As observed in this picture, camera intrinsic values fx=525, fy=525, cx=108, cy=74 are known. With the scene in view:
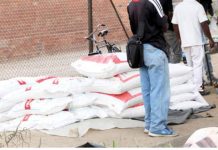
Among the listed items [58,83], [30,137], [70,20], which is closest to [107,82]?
[58,83]

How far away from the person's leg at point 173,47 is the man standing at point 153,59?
3627mm

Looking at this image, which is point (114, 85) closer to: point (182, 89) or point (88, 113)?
point (88, 113)

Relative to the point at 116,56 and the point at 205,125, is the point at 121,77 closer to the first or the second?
the point at 116,56

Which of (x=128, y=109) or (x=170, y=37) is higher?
(x=170, y=37)

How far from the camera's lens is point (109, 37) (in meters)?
12.3

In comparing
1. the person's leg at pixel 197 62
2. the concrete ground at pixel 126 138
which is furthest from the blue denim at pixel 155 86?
the person's leg at pixel 197 62

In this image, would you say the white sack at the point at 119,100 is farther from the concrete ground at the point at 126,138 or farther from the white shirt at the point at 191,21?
the white shirt at the point at 191,21

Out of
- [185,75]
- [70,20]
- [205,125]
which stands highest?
[70,20]

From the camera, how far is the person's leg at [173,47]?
9.93 metres

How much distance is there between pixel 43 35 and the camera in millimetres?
11414

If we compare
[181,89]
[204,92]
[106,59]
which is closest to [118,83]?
[106,59]

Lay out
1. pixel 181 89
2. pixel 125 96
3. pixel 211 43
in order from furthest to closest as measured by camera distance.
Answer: pixel 211 43 < pixel 181 89 < pixel 125 96

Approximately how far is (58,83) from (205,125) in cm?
204

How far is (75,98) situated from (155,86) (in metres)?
1.28
